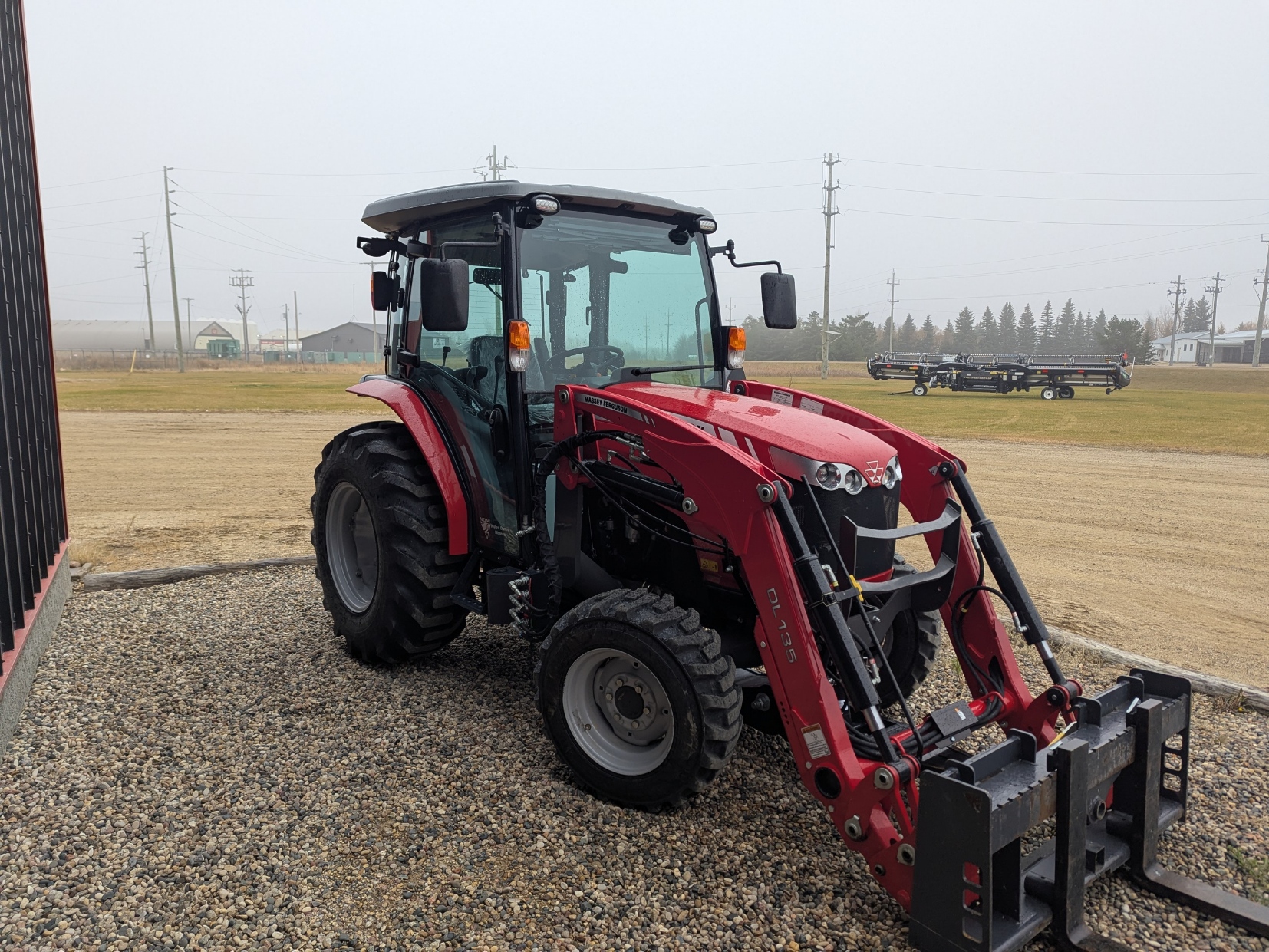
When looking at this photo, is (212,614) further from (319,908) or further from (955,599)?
(955,599)

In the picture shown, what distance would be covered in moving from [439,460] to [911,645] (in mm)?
2480

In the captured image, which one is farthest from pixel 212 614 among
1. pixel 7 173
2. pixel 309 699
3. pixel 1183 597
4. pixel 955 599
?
pixel 1183 597

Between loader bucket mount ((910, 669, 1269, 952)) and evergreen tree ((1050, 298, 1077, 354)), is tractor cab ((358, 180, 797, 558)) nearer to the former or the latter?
loader bucket mount ((910, 669, 1269, 952))

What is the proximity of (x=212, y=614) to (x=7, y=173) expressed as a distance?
2867mm

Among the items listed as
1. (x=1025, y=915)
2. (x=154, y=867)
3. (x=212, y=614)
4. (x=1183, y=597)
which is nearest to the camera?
(x=1025, y=915)

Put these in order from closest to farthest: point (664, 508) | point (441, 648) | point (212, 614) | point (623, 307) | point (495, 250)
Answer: point (664, 508)
point (495, 250)
point (623, 307)
point (441, 648)
point (212, 614)

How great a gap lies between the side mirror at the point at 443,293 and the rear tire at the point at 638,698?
1300 millimetres

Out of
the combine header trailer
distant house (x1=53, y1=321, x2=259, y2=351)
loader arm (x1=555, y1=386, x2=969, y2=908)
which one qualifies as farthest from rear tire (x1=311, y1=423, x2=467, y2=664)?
distant house (x1=53, y1=321, x2=259, y2=351)

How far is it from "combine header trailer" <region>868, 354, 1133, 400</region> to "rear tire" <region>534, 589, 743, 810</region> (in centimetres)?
3160

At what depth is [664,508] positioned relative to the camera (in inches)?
149

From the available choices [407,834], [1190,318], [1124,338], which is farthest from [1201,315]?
[407,834]

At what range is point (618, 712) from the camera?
3.60 metres

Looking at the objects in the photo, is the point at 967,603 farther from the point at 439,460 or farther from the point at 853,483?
the point at 439,460

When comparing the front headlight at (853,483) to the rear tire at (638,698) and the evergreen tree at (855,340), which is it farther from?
the evergreen tree at (855,340)
